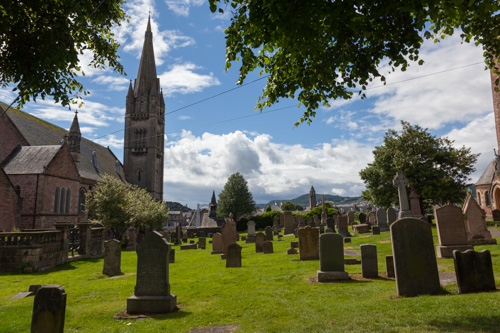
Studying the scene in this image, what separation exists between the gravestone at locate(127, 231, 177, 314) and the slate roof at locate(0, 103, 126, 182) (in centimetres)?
3284

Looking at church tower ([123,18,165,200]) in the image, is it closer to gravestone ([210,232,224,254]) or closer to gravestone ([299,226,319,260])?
gravestone ([210,232,224,254])

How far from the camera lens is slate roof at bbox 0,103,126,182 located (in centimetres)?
3476

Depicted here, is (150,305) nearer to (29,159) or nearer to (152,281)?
(152,281)

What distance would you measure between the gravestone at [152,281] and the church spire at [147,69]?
189 ft

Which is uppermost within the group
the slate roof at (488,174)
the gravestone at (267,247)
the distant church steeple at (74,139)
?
the distant church steeple at (74,139)

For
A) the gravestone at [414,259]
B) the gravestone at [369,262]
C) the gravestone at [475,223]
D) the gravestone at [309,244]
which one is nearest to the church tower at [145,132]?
the gravestone at [309,244]

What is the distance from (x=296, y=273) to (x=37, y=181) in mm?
26665

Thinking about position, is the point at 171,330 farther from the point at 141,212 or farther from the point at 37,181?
the point at 37,181

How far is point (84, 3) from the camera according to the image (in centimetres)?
719

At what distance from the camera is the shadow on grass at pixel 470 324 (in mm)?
4277

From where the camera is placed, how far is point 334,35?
6.40 meters

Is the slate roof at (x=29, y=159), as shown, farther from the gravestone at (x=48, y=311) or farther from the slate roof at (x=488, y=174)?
the slate roof at (x=488, y=174)

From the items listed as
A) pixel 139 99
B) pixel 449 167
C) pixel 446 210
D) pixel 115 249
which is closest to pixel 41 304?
pixel 115 249

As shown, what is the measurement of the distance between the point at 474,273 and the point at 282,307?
3.87m
